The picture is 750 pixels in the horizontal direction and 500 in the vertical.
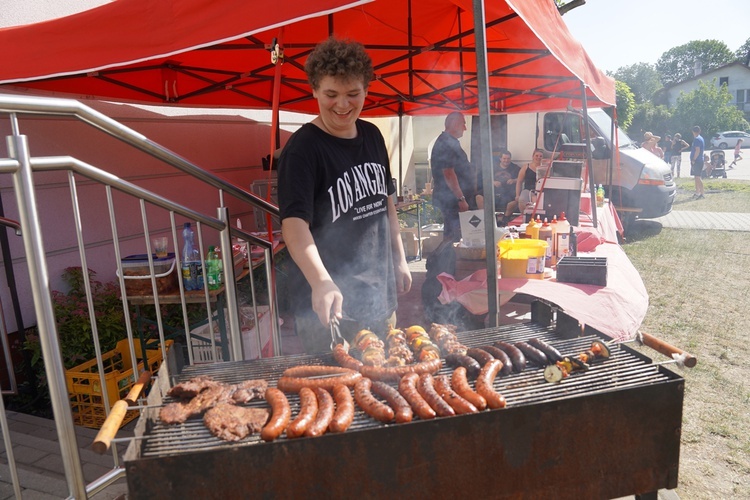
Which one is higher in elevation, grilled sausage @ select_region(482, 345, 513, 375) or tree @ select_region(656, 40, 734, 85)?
tree @ select_region(656, 40, 734, 85)

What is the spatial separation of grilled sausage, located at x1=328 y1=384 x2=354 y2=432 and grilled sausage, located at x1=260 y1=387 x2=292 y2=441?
193mm

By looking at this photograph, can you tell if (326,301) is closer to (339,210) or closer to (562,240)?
(339,210)

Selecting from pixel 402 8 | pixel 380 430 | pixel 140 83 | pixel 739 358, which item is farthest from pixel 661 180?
pixel 380 430

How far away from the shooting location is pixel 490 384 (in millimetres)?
2227

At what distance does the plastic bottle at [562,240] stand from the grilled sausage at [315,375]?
130 inches

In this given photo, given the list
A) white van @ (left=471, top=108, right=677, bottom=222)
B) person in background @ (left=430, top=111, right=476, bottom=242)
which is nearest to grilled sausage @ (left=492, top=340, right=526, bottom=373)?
person in background @ (left=430, top=111, right=476, bottom=242)

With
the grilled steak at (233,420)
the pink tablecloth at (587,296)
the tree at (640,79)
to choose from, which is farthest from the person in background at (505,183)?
the tree at (640,79)

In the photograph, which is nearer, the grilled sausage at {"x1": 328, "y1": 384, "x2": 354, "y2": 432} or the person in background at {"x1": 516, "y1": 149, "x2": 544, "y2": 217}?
the grilled sausage at {"x1": 328, "y1": 384, "x2": 354, "y2": 432}

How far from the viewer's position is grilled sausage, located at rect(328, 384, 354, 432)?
194 cm

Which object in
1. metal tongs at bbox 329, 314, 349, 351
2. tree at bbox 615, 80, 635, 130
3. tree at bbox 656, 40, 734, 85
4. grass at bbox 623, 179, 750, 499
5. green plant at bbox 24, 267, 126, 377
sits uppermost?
tree at bbox 656, 40, 734, 85

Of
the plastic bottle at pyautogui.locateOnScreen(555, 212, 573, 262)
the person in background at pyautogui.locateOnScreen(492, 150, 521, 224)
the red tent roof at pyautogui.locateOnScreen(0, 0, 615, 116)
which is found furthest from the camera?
the person in background at pyautogui.locateOnScreen(492, 150, 521, 224)

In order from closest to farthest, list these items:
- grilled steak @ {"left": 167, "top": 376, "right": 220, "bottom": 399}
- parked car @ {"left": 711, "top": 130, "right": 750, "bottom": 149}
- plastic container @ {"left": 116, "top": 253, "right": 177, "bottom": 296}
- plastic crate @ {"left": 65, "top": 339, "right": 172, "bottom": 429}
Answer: grilled steak @ {"left": 167, "top": 376, "right": 220, "bottom": 399} < plastic crate @ {"left": 65, "top": 339, "right": 172, "bottom": 429} < plastic container @ {"left": 116, "top": 253, "right": 177, "bottom": 296} < parked car @ {"left": 711, "top": 130, "right": 750, "bottom": 149}

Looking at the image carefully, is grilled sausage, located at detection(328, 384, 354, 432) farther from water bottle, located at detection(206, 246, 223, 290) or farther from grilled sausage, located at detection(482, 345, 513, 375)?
water bottle, located at detection(206, 246, 223, 290)

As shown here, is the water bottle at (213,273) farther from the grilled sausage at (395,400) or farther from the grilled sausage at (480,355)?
the grilled sausage at (480,355)
